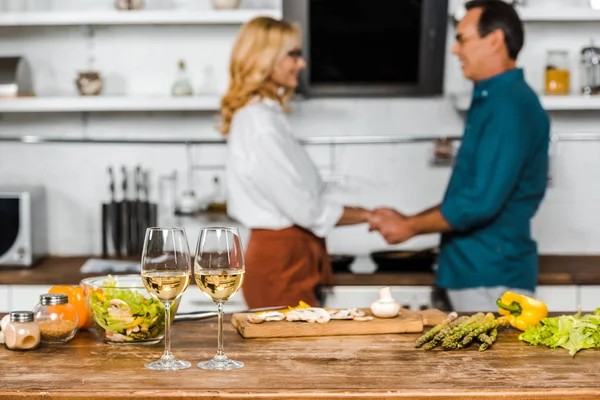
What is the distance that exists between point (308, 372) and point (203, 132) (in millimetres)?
2777

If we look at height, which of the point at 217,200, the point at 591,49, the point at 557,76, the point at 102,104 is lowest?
the point at 217,200

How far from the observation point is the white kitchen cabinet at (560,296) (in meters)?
3.62

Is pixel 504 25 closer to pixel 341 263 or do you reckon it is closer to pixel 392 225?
pixel 392 225

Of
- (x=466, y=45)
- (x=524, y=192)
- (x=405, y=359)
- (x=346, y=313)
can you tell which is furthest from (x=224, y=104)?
A: (x=405, y=359)

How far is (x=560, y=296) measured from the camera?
11.9 ft

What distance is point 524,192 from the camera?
120 inches

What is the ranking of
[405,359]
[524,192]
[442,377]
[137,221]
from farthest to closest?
[137,221]
[524,192]
[405,359]
[442,377]

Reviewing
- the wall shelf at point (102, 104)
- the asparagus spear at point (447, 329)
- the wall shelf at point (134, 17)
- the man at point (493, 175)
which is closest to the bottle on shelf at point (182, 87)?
the wall shelf at point (102, 104)

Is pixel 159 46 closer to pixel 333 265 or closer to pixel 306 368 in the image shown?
pixel 333 265

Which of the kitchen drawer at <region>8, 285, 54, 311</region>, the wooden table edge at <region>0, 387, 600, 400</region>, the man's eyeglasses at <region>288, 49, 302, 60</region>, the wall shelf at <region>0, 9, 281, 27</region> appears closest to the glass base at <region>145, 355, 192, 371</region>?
the wooden table edge at <region>0, 387, 600, 400</region>

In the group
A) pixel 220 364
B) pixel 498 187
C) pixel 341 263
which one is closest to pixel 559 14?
pixel 498 187

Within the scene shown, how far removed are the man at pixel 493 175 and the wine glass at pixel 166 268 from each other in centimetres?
153

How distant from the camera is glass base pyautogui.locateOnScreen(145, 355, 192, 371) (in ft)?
5.28

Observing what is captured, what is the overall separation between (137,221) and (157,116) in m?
0.52
